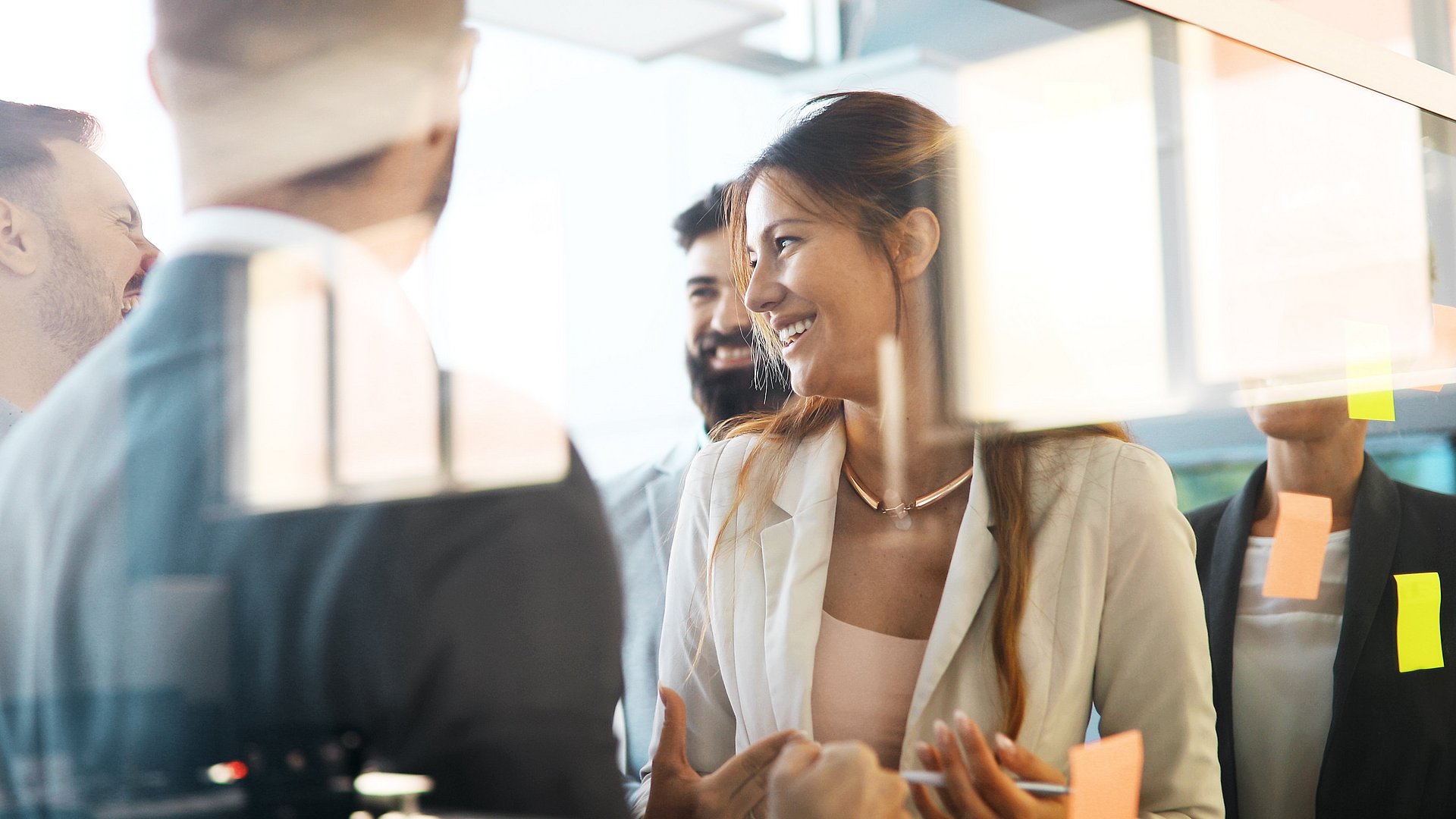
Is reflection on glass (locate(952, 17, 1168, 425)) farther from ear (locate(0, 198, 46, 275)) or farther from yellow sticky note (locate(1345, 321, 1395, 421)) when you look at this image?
ear (locate(0, 198, 46, 275))

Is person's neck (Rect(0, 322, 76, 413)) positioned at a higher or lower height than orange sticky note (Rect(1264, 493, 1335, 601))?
higher

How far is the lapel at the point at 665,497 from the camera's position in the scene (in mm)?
1230

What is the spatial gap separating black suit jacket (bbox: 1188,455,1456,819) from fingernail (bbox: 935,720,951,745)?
0.64 metres

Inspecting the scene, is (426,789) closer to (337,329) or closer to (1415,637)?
(337,329)

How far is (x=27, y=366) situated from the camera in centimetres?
98

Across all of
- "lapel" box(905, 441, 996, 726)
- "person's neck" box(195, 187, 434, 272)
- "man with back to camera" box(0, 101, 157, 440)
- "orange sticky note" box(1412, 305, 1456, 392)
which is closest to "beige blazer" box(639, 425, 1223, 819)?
"lapel" box(905, 441, 996, 726)

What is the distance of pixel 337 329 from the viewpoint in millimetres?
1054

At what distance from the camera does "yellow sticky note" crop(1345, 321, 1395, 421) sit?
2.19 meters

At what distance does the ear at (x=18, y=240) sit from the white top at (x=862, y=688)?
88 centimetres

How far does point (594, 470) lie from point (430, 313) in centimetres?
22

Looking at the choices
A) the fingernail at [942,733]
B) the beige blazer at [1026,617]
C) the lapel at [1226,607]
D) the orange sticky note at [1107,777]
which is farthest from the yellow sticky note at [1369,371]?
the fingernail at [942,733]

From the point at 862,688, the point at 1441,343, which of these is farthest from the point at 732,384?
the point at 1441,343

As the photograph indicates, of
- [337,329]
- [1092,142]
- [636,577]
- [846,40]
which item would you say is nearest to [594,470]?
[636,577]

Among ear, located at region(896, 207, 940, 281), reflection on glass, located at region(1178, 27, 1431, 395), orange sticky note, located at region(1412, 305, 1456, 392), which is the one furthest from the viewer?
orange sticky note, located at region(1412, 305, 1456, 392)
